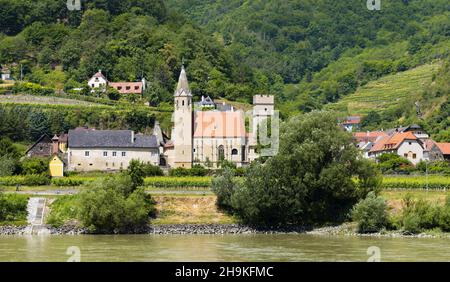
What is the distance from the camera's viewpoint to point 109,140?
289 ft

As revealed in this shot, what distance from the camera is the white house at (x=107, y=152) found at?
288ft

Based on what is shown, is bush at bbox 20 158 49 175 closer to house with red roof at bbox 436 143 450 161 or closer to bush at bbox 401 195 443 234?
bush at bbox 401 195 443 234

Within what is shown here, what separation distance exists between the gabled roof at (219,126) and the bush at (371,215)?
29534 mm

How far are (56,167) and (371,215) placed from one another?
31.1m

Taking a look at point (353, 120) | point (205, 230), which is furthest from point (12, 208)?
point (353, 120)

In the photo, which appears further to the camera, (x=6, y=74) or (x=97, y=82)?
(x=6, y=74)

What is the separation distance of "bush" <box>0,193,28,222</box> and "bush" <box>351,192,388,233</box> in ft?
75.4

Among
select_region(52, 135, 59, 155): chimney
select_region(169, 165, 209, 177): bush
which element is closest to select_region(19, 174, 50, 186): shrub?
select_region(169, 165, 209, 177): bush

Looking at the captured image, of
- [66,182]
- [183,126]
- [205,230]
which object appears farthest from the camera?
[183,126]

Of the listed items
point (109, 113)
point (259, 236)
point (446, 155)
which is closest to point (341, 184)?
point (259, 236)

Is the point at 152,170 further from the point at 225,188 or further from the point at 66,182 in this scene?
the point at 225,188

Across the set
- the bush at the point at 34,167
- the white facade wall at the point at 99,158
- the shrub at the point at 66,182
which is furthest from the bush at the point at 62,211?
the white facade wall at the point at 99,158

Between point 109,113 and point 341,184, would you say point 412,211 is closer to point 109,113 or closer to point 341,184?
point 341,184
